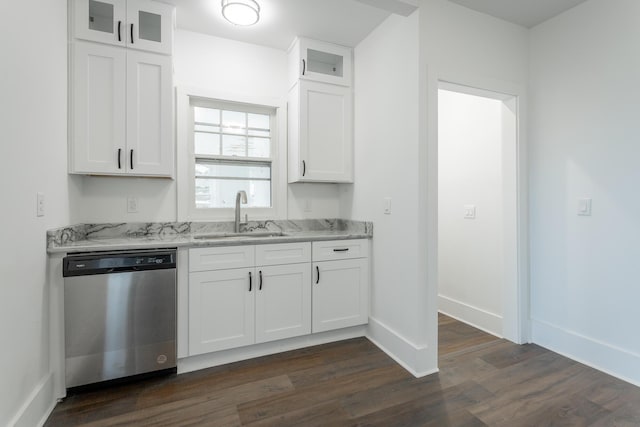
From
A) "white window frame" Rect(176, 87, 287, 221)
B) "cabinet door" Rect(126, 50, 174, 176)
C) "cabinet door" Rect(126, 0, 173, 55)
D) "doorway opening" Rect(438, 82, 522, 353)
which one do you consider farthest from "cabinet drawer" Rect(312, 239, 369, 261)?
"cabinet door" Rect(126, 0, 173, 55)

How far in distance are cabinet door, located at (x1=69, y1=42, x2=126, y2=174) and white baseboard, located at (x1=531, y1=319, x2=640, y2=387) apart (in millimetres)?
3491

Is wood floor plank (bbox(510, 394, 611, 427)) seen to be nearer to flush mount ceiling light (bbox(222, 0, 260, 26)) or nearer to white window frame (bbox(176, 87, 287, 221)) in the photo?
white window frame (bbox(176, 87, 287, 221))

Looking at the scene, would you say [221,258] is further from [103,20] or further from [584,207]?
[584,207]

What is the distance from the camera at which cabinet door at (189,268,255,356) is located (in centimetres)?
217

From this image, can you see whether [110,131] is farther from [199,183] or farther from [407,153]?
[407,153]

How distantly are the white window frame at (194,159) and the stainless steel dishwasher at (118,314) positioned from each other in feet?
2.42

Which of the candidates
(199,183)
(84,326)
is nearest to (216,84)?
(199,183)

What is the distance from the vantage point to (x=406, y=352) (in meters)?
2.25

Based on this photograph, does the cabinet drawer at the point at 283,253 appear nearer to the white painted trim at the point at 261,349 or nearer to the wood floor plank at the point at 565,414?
the white painted trim at the point at 261,349

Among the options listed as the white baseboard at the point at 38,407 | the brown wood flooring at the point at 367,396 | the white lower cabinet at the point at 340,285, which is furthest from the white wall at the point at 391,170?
the white baseboard at the point at 38,407

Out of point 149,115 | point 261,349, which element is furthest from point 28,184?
point 261,349

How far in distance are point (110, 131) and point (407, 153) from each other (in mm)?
2101

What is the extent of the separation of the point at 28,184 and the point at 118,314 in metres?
0.88

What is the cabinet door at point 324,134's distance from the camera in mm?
2779
